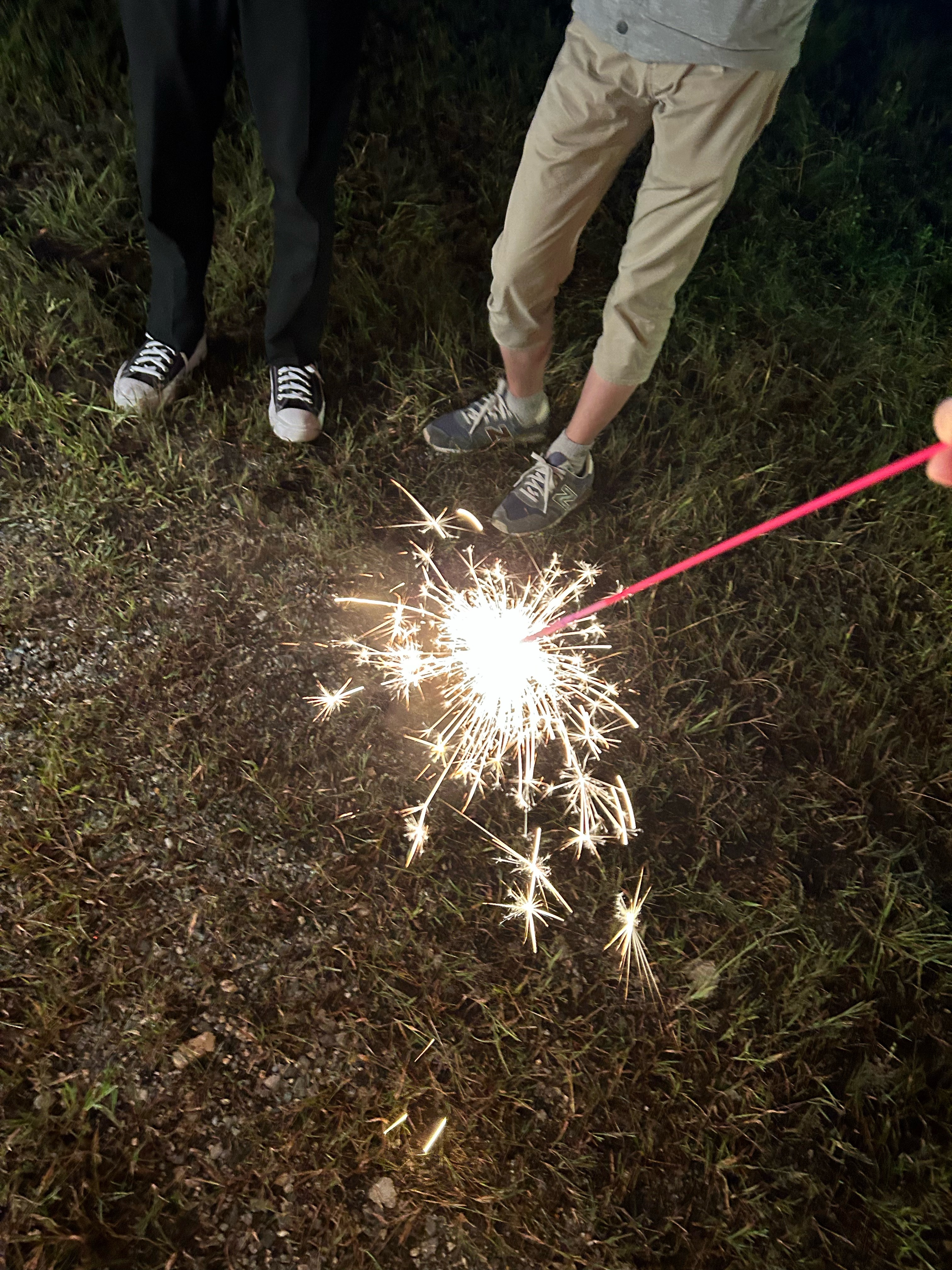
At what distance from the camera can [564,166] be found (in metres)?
1.94

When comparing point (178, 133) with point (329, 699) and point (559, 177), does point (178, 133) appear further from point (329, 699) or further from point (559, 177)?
point (329, 699)

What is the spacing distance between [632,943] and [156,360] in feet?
Answer: 7.39

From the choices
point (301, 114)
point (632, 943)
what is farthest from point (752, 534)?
point (301, 114)

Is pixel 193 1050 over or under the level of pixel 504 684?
under

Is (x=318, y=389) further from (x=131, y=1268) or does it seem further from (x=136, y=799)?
(x=131, y=1268)

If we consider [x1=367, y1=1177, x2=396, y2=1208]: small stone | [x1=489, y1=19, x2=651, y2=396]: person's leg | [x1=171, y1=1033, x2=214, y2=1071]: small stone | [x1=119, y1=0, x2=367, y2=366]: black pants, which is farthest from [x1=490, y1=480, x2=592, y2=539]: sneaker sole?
[x1=367, y1=1177, x2=396, y2=1208]: small stone

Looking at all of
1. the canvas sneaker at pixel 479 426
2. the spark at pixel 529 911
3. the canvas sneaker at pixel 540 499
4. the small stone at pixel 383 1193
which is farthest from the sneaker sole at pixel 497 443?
the small stone at pixel 383 1193

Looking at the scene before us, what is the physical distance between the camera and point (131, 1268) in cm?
Answer: 165

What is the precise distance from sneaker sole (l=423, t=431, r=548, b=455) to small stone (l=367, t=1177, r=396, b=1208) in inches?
80.0

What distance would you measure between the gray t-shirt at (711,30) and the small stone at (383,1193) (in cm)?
242

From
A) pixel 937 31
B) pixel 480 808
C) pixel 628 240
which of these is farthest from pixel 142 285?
pixel 937 31

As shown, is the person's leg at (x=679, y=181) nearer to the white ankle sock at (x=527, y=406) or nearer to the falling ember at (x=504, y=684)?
the white ankle sock at (x=527, y=406)

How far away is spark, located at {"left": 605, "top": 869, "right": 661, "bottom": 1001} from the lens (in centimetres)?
201

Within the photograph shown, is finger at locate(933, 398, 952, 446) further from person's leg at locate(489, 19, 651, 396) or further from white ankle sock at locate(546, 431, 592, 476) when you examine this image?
white ankle sock at locate(546, 431, 592, 476)
